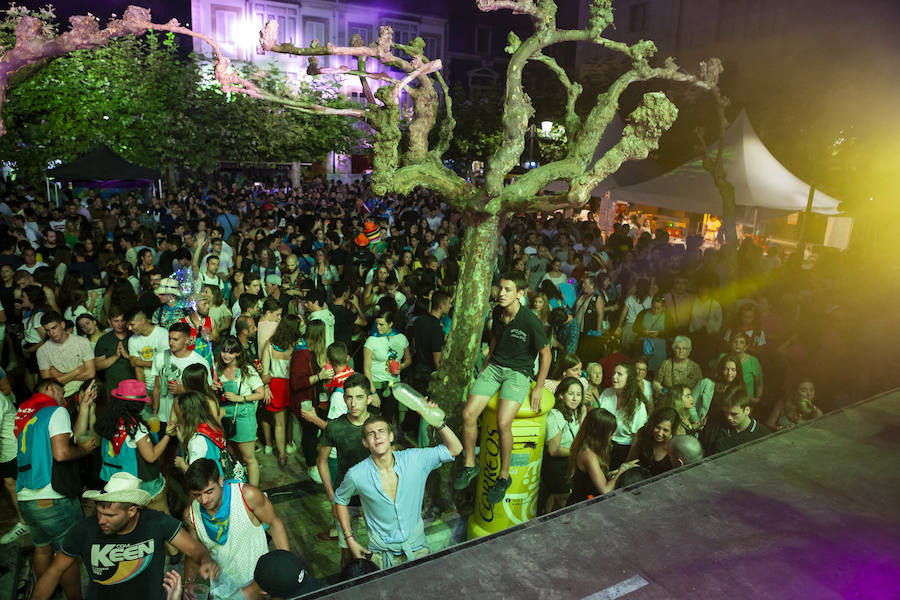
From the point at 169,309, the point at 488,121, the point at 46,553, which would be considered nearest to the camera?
the point at 46,553

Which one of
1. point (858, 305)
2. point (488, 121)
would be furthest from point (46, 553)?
point (488, 121)

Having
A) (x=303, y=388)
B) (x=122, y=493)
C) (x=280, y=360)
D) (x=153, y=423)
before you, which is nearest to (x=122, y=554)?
(x=122, y=493)

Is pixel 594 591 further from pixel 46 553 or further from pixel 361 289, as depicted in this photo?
pixel 361 289

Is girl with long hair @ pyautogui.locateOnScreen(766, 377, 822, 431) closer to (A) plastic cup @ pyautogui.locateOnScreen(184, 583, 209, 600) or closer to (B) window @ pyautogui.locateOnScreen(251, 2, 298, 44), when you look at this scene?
(A) plastic cup @ pyautogui.locateOnScreen(184, 583, 209, 600)

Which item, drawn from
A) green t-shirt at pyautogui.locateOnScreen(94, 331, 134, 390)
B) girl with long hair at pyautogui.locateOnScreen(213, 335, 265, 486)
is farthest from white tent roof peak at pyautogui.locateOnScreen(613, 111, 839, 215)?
green t-shirt at pyautogui.locateOnScreen(94, 331, 134, 390)

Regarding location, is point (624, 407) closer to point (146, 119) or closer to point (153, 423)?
point (153, 423)

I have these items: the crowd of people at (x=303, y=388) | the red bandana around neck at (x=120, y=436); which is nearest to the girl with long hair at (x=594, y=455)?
the crowd of people at (x=303, y=388)

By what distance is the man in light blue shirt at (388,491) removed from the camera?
12.1ft

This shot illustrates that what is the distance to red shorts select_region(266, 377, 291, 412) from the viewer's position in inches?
248

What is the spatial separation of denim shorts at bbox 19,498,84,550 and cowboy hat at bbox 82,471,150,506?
142 cm

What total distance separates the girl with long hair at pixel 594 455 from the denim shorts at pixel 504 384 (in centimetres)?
56

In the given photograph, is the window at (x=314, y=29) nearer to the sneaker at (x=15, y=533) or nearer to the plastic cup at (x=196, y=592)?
the sneaker at (x=15, y=533)

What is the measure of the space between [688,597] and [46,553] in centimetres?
439

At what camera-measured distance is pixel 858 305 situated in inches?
441
